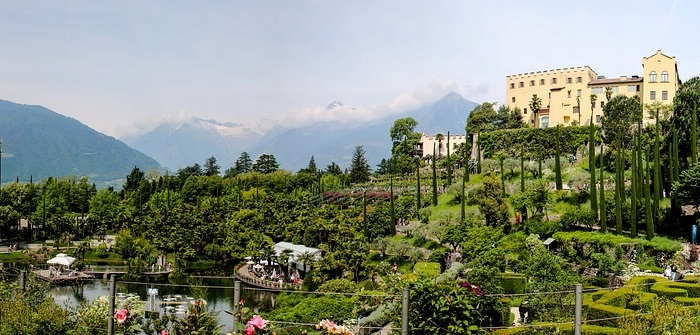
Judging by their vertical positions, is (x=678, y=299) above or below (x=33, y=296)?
below

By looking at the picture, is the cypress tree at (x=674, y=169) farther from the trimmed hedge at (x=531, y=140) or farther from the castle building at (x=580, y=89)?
→ the castle building at (x=580, y=89)

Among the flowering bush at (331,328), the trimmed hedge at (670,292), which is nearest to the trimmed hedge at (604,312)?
the trimmed hedge at (670,292)

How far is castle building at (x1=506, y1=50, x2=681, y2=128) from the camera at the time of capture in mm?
43844

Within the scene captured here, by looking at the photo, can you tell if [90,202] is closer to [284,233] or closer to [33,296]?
[284,233]

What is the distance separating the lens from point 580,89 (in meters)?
48.6

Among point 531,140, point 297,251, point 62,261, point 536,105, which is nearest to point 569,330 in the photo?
point 297,251

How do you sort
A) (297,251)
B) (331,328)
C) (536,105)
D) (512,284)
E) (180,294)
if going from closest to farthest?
1. (331,328)
2. (512,284)
3. (180,294)
4. (297,251)
5. (536,105)

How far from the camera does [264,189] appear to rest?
59250 millimetres

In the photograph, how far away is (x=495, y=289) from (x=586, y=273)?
9.36m

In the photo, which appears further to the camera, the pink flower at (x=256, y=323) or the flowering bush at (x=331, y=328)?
the flowering bush at (x=331, y=328)

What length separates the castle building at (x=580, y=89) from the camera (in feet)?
144

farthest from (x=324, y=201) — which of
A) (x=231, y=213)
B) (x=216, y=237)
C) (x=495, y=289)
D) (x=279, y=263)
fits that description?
(x=495, y=289)

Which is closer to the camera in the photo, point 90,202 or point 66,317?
point 66,317

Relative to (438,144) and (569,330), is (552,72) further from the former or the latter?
(569,330)
